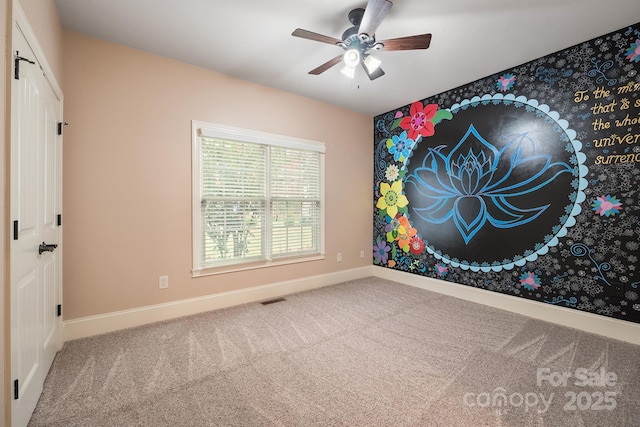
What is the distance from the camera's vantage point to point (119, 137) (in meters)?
2.64

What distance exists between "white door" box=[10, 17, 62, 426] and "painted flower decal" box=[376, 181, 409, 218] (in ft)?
13.2

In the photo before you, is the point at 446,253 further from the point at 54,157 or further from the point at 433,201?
the point at 54,157

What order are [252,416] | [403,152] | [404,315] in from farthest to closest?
[403,152] < [404,315] < [252,416]

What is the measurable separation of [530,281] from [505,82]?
232cm

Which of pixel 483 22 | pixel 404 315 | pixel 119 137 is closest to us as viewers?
pixel 483 22

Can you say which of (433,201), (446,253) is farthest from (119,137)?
(446,253)

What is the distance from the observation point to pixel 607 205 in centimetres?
254

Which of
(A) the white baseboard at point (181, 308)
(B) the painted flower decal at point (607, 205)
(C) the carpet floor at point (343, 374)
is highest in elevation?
(B) the painted flower decal at point (607, 205)

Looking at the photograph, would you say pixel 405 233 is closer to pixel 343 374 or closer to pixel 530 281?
pixel 530 281

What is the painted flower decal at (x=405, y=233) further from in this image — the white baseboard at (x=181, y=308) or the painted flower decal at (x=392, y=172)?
the white baseboard at (x=181, y=308)

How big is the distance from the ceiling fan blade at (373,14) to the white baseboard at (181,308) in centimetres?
302

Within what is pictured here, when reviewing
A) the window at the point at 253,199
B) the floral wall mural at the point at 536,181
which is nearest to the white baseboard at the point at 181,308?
the window at the point at 253,199

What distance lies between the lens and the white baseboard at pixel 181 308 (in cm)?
249

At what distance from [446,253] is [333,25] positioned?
3.09 m
